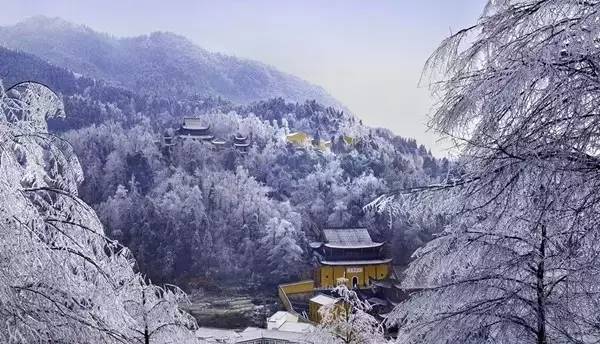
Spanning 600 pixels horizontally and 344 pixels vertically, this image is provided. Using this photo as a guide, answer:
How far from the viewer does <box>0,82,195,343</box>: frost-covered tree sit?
152cm

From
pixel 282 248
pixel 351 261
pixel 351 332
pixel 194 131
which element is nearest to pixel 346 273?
pixel 351 261

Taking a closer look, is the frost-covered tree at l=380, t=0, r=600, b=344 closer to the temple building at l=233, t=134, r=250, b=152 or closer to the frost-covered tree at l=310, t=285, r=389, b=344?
the frost-covered tree at l=310, t=285, r=389, b=344

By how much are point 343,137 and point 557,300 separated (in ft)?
112

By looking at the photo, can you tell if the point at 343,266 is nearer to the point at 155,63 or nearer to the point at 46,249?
the point at 46,249

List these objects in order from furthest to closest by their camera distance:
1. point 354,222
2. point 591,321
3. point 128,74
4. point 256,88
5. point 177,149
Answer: point 256,88 → point 128,74 → point 177,149 → point 354,222 → point 591,321

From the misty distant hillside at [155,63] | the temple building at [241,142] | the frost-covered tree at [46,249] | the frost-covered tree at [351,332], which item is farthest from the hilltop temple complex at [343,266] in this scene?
the misty distant hillside at [155,63]

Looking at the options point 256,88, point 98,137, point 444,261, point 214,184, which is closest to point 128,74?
point 256,88

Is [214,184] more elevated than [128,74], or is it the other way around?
[128,74]

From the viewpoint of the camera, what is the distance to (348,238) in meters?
22.2

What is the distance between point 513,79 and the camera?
156 centimetres

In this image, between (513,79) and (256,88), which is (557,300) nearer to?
(513,79)

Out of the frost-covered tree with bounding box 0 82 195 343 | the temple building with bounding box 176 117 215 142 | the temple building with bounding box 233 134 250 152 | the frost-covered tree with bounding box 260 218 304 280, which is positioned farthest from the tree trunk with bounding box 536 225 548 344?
the temple building with bounding box 176 117 215 142

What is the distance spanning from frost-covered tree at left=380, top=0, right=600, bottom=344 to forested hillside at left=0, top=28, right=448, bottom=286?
17598 mm

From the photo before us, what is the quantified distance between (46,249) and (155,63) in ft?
215
